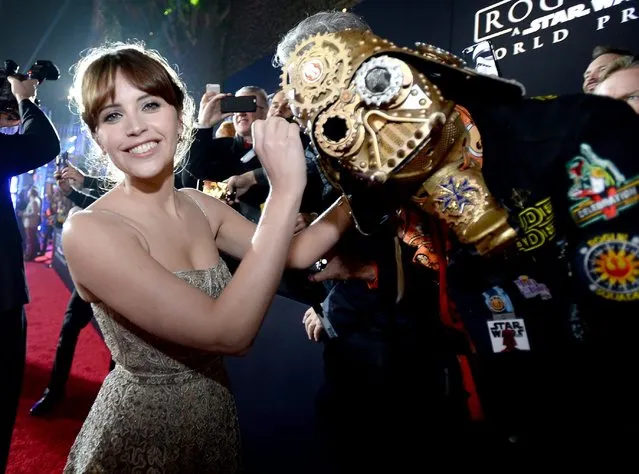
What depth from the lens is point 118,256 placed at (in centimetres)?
94

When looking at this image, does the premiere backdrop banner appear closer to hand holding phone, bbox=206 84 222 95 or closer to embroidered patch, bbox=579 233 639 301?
hand holding phone, bbox=206 84 222 95

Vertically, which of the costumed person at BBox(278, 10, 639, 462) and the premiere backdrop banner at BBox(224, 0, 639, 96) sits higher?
the premiere backdrop banner at BBox(224, 0, 639, 96)

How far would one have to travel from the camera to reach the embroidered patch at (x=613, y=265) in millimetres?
672

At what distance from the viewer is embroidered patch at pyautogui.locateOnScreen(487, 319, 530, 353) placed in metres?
0.96

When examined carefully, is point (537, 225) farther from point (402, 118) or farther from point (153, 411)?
point (153, 411)

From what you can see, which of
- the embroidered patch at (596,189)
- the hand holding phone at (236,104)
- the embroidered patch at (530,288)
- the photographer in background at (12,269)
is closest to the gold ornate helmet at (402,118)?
the embroidered patch at (596,189)

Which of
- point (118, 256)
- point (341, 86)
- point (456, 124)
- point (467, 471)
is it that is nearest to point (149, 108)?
point (118, 256)

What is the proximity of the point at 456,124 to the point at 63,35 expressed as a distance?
1210cm

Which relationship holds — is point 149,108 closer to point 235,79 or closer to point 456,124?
point 456,124

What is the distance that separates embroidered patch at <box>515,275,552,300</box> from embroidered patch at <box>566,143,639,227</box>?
0.24 meters

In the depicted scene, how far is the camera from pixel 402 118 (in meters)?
0.82

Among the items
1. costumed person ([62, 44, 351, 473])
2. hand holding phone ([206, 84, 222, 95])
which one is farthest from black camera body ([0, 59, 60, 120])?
costumed person ([62, 44, 351, 473])

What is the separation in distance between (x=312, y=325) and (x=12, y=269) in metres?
1.36

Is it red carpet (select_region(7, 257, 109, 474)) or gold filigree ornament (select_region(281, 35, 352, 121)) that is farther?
red carpet (select_region(7, 257, 109, 474))
